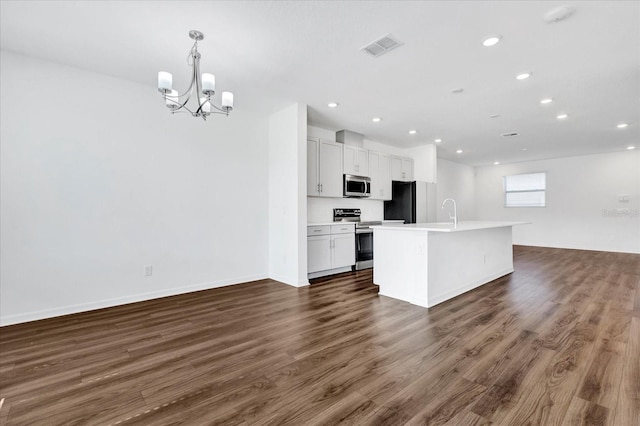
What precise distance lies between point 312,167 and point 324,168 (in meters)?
0.27

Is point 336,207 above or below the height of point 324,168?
below

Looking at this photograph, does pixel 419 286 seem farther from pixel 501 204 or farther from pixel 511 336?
pixel 501 204

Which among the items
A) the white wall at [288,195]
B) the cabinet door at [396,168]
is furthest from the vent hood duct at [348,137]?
the white wall at [288,195]

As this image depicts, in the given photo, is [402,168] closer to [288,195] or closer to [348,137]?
[348,137]

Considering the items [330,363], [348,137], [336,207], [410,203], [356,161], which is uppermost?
[348,137]

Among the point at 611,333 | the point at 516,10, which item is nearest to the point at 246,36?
the point at 516,10

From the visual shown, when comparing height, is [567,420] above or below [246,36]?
below

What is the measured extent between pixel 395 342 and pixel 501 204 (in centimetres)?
928

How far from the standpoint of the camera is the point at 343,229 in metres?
5.30

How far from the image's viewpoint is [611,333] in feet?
8.79

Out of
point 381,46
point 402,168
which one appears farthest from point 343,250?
point 381,46

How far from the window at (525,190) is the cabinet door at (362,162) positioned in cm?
642

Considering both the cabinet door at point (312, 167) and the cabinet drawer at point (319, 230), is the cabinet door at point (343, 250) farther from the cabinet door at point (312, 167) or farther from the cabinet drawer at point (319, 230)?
the cabinet door at point (312, 167)

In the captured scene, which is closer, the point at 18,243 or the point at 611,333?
the point at 611,333
